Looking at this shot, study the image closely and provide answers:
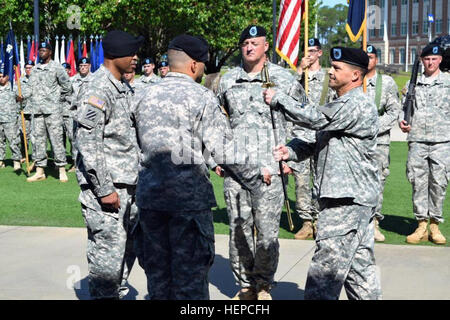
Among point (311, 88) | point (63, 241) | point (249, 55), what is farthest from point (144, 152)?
point (311, 88)

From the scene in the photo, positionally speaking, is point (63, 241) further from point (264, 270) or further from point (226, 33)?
point (226, 33)

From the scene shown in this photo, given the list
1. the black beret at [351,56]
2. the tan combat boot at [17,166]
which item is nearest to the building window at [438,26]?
the tan combat boot at [17,166]

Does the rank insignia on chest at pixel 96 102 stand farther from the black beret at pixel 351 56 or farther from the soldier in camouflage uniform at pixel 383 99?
the soldier in camouflage uniform at pixel 383 99

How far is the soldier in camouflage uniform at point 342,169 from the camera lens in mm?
4562

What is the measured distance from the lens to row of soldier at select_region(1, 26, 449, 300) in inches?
168

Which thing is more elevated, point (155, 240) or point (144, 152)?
point (144, 152)

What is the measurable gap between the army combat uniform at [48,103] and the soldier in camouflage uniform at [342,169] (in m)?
8.87

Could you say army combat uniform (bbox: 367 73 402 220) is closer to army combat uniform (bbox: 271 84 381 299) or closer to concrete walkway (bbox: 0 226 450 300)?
concrete walkway (bbox: 0 226 450 300)

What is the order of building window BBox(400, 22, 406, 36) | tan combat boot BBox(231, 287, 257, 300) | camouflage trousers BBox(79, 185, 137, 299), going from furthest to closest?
1. building window BBox(400, 22, 406, 36)
2. tan combat boot BBox(231, 287, 257, 300)
3. camouflage trousers BBox(79, 185, 137, 299)

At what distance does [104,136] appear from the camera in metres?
4.90

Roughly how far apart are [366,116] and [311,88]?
4.18m

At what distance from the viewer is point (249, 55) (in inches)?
230

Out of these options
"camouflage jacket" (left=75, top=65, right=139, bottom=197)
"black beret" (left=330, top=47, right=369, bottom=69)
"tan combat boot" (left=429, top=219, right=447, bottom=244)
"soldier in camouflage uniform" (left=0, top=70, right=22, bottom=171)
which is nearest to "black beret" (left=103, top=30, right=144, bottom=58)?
"camouflage jacket" (left=75, top=65, right=139, bottom=197)

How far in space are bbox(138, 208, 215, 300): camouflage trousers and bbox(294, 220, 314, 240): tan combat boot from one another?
4047 mm
